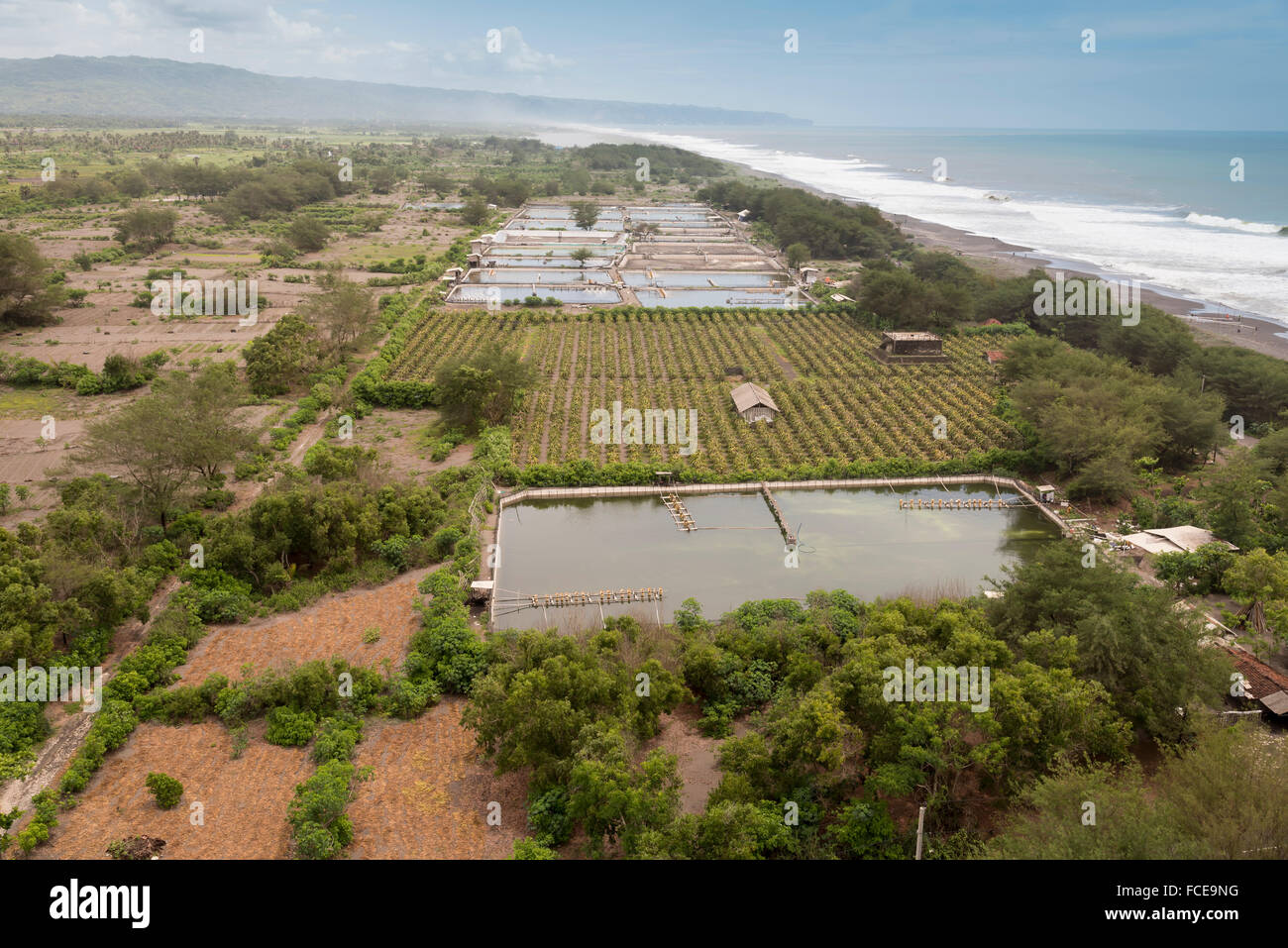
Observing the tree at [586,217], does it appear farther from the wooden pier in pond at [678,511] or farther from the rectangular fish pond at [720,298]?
the wooden pier in pond at [678,511]

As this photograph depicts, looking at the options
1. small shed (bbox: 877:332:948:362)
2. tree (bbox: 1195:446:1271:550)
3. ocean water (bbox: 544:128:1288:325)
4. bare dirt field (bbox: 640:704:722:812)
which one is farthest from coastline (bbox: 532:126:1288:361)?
bare dirt field (bbox: 640:704:722:812)

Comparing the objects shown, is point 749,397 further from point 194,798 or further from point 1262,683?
point 194,798

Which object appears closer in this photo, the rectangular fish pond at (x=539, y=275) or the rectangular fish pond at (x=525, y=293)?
the rectangular fish pond at (x=525, y=293)

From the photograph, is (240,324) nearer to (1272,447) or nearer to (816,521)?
(816,521)

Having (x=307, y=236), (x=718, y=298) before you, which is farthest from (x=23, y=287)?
(x=718, y=298)

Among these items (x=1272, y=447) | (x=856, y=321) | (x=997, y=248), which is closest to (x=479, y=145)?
(x=997, y=248)

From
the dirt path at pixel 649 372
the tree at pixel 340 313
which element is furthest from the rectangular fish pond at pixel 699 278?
the tree at pixel 340 313
